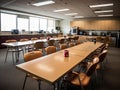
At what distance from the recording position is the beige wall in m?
9.46

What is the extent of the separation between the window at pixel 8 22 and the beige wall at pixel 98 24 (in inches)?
235

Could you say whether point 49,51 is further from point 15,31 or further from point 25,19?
point 25,19

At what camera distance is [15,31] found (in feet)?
24.7

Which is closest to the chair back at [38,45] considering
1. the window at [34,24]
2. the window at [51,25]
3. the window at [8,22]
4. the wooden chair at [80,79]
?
the wooden chair at [80,79]

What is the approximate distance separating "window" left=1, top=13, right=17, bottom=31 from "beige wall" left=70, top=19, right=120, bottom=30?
19.6 ft

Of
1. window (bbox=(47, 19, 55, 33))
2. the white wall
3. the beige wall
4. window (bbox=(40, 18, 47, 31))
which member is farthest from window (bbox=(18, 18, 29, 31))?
the beige wall

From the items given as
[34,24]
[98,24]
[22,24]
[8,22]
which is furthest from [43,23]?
[98,24]

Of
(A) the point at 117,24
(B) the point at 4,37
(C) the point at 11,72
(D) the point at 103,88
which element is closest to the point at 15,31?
(B) the point at 4,37

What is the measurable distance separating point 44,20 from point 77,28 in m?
3.47

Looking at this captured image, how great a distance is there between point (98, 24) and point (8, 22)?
7.79 meters

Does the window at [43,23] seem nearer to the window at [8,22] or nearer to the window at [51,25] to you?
the window at [51,25]

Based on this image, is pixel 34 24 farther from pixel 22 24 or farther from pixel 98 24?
pixel 98 24

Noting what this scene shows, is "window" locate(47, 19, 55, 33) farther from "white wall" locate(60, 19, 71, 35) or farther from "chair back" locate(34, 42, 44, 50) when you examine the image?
"chair back" locate(34, 42, 44, 50)

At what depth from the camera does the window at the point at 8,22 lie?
747 cm
